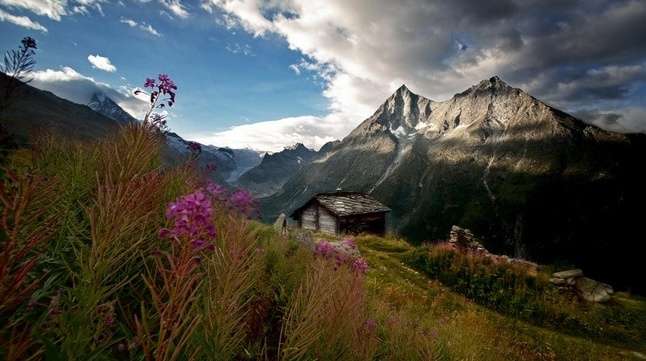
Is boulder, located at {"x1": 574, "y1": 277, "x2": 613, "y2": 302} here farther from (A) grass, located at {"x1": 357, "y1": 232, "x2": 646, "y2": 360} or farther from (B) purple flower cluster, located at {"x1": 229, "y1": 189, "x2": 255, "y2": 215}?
(B) purple flower cluster, located at {"x1": 229, "y1": 189, "x2": 255, "y2": 215}

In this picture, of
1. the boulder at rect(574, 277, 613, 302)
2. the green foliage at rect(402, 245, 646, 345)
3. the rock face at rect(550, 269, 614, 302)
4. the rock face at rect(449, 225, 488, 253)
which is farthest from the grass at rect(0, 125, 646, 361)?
the rock face at rect(449, 225, 488, 253)

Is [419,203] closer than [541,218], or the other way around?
[541,218]

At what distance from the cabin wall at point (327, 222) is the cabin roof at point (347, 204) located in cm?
106

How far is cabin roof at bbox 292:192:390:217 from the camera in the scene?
3350 centimetres

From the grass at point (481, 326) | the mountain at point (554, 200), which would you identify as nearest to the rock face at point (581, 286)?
the grass at point (481, 326)

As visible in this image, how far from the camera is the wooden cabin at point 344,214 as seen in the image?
33375 mm

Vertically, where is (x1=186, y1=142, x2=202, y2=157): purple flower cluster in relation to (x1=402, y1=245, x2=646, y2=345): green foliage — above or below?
above

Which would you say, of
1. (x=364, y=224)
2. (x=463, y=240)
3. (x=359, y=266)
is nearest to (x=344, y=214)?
(x=364, y=224)

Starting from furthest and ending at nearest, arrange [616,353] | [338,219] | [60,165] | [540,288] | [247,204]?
1. [338,219]
2. [540,288]
3. [616,353]
4. [247,204]
5. [60,165]

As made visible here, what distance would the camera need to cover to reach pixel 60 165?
4430mm

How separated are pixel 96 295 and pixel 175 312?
0.51 meters

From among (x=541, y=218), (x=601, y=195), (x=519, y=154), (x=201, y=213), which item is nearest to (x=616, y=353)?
(x=201, y=213)

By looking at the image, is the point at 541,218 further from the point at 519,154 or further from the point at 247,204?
the point at 247,204

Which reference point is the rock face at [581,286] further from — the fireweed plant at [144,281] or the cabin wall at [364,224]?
the cabin wall at [364,224]
